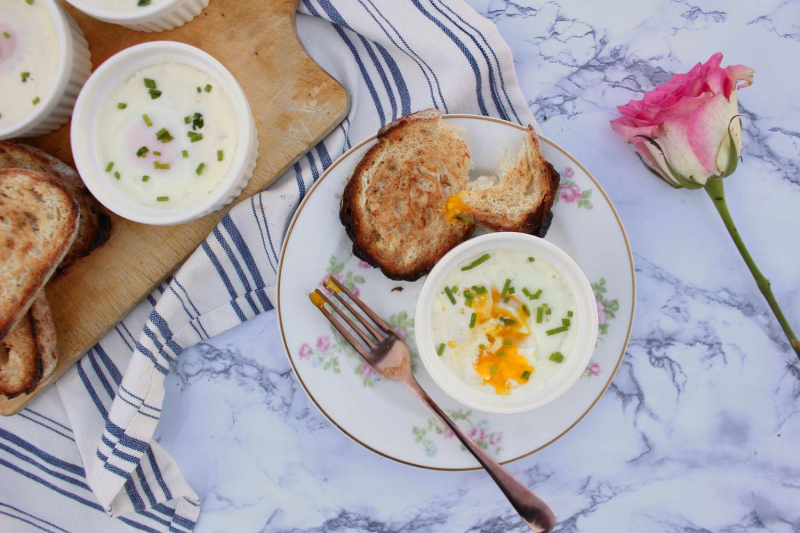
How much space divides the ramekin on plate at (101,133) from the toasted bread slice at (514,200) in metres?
0.76

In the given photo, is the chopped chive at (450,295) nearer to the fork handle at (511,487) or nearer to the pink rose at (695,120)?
the fork handle at (511,487)

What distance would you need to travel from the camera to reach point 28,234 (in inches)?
80.0

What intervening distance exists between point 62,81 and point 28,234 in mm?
542

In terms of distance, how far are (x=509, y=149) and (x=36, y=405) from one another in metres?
2.10

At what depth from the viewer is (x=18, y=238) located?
203cm

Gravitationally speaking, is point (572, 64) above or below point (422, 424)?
above

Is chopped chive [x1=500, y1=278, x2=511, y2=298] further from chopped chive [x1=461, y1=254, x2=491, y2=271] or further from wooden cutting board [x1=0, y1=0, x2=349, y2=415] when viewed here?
wooden cutting board [x1=0, y1=0, x2=349, y2=415]

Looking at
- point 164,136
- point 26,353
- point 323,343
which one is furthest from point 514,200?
point 26,353

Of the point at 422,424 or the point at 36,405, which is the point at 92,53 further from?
the point at 422,424

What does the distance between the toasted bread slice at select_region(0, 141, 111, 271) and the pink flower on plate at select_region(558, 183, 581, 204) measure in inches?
65.8

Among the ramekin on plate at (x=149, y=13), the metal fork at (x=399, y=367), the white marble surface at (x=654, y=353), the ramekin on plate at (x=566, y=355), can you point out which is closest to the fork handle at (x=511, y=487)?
the metal fork at (x=399, y=367)

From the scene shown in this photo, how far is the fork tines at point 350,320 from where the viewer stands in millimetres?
2047

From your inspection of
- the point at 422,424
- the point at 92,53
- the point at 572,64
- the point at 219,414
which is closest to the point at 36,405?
the point at 219,414

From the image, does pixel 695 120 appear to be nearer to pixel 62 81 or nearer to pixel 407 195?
pixel 407 195
